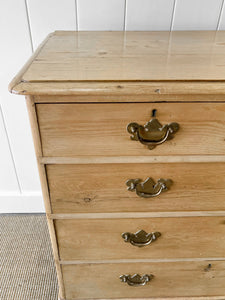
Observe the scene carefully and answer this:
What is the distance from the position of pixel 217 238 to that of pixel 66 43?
2.45 ft

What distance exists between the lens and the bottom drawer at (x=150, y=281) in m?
0.87

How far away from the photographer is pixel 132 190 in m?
0.69

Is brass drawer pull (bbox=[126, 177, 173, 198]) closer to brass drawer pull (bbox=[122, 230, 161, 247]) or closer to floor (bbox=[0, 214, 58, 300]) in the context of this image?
brass drawer pull (bbox=[122, 230, 161, 247])

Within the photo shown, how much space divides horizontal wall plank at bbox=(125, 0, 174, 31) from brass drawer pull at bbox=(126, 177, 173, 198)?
62 cm

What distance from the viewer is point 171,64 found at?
24.8 inches

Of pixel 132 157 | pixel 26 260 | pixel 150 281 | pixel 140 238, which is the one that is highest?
pixel 132 157

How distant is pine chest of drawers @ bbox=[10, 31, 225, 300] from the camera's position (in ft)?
1.85

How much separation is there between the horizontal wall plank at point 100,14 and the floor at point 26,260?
3.24 ft

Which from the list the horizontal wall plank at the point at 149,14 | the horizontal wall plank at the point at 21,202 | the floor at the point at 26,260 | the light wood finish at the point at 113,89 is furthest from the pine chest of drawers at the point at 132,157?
the horizontal wall plank at the point at 21,202

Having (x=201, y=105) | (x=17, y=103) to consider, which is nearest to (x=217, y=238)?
(x=201, y=105)

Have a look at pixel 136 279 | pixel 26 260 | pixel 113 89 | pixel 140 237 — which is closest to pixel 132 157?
pixel 113 89

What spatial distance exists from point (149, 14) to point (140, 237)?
779 mm

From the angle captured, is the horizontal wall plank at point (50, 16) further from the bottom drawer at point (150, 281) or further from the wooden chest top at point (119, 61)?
the bottom drawer at point (150, 281)

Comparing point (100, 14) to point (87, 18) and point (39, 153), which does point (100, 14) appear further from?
point (39, 153)
